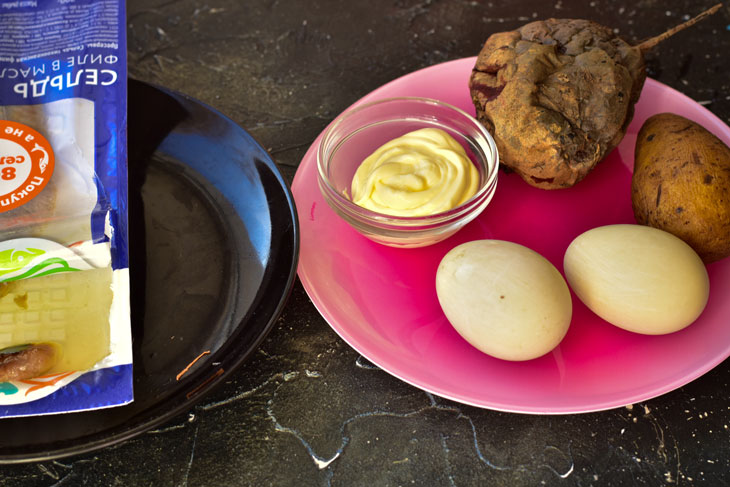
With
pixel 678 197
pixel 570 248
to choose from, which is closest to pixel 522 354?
pixel 570 248

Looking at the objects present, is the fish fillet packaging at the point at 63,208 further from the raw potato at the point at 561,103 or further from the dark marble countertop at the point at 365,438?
the raw potato at the point at 561,103

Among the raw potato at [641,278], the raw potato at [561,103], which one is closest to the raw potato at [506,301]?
the raw potato at [641,278]

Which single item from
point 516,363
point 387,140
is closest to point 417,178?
point 387,140

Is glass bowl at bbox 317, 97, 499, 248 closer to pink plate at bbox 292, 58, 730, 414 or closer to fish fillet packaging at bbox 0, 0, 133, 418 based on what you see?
pink plate at bbox 292, 58, 730, 414

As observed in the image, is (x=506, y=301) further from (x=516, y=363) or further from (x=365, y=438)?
(x=365, y=438)

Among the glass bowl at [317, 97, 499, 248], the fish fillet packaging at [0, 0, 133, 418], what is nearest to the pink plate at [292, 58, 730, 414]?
the glass bowl at [317, 97, 499, 248]
